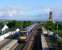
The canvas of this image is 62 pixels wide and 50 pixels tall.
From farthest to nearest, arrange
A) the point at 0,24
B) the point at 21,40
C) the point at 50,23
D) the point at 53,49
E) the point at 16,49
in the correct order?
the point at 0,24 < the point at 50,23 < the point at 21,40 < the point at 16,49 < the point at 53,49

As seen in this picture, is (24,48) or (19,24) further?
(19,24)

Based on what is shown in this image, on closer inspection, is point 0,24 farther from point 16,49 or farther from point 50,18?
point 16,49

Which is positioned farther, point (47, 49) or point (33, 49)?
point (33, 49)

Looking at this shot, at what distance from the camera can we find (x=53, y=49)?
16922 millimetres

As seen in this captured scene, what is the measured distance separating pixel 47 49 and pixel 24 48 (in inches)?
135

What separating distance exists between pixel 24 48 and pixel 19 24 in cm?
5938

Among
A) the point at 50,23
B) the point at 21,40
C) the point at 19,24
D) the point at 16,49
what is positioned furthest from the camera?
the point at 19,24

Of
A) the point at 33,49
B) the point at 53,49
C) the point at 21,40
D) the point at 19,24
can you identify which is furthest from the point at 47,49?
the point at 19,24

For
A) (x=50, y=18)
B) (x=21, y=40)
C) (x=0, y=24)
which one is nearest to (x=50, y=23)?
(x=50, y=18)

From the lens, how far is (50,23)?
5159 centimetres

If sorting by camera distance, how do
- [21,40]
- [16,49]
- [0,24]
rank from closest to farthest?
[16,49] → [21,40] → [0,24]

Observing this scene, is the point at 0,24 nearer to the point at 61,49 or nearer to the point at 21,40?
the point at 21,40

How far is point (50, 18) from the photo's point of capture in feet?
170

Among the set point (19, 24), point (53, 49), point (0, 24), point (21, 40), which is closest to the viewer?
point (53, 49)
